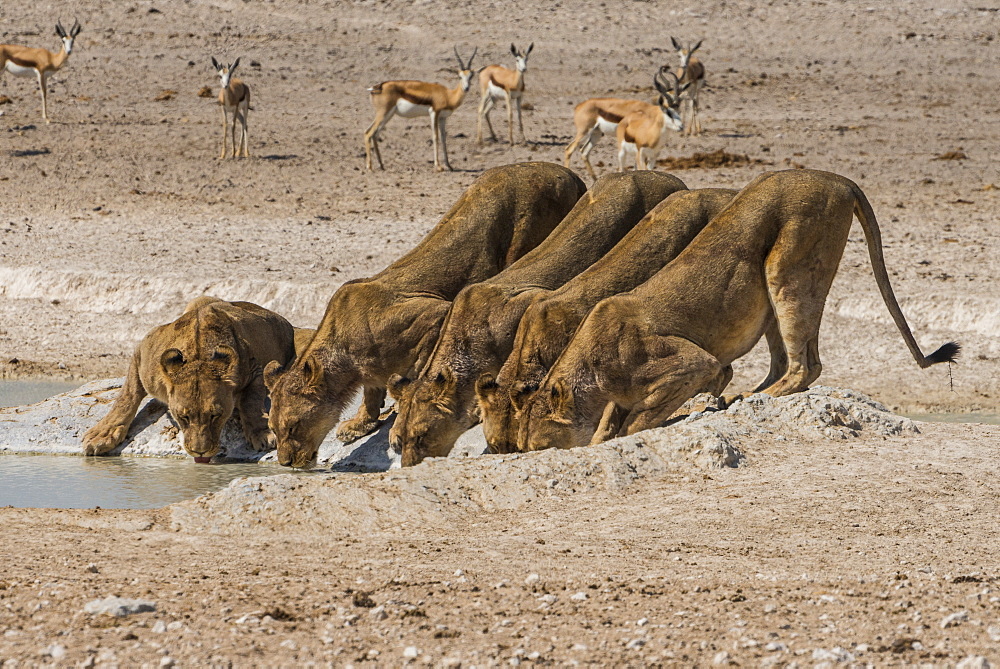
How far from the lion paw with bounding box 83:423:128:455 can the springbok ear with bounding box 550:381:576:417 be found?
384 cm

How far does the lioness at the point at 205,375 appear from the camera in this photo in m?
10.4

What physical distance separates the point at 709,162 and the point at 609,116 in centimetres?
275

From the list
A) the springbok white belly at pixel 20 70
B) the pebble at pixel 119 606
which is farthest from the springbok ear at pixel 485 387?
the springbok white belly at pixel 20 70

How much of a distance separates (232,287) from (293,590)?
36.7 ft

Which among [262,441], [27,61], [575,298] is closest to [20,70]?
[27,61]

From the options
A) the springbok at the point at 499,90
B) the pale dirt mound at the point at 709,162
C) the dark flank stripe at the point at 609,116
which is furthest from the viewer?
the springbok at the point at 499,90

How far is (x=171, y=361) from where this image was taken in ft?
33.9

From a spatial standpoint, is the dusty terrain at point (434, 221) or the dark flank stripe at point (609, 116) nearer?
the dusty terrain at point (434, 221)

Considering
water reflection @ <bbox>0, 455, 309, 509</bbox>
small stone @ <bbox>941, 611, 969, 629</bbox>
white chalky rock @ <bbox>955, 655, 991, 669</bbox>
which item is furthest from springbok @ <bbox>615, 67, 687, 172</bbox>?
white chalky rock @ <bbox>955, 655, 991, 669</bbox>

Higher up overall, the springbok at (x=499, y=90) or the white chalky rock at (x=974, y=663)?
the white chalky rock at (x=974, y=663)

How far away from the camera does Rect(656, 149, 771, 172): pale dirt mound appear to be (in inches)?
982

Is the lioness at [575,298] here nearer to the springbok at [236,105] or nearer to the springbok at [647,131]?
the springbok at [647,131]

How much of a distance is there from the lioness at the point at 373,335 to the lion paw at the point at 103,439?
1.52 m

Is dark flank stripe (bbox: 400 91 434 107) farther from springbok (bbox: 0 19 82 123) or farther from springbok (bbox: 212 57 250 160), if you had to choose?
springbok (bbox: 0 19 82 123)
